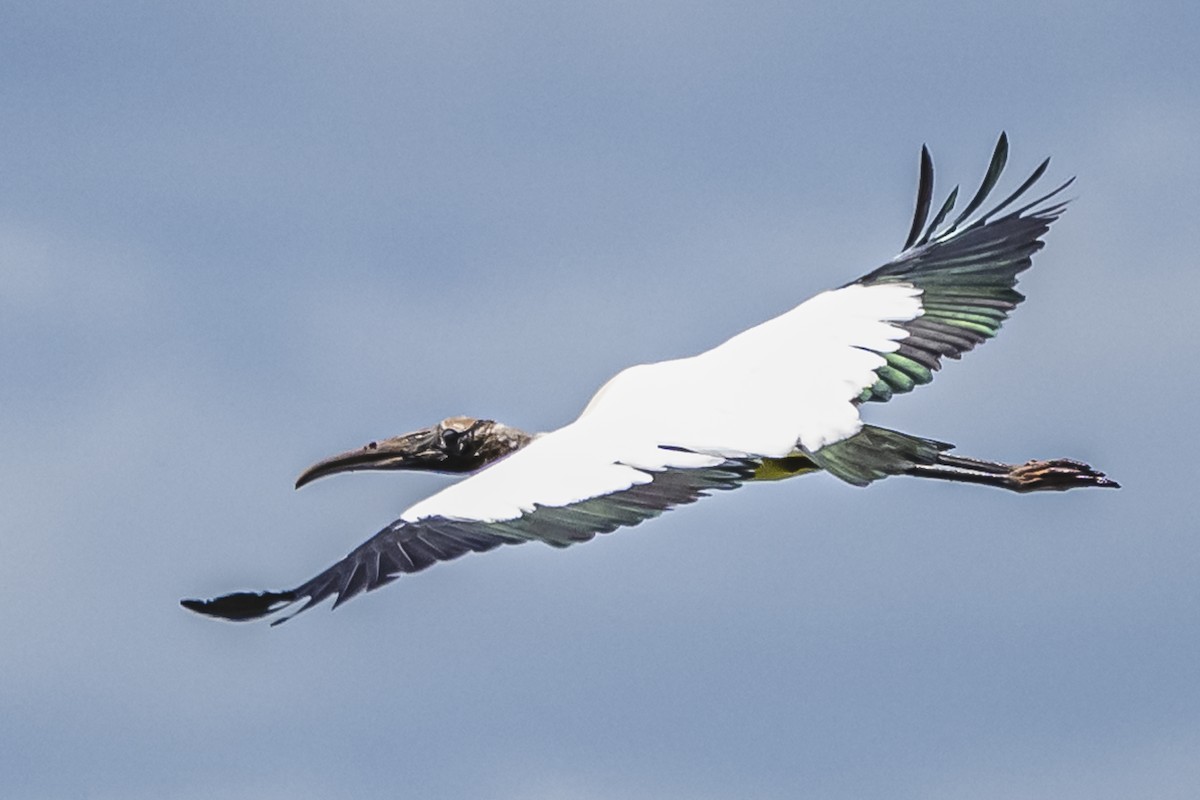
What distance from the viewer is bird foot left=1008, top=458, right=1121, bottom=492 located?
15281 millimetres

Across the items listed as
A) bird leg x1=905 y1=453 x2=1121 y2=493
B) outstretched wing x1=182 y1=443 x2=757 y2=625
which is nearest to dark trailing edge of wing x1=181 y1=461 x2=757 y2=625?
outstretched wing x1=182 y1=443 x2=757 y2=625

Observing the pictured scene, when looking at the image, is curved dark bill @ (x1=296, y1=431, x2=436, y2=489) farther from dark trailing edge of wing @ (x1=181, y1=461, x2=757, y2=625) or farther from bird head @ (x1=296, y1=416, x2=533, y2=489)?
dark trailing edge of wing @ (x1=181, y1=461, x2=757, y2=625)

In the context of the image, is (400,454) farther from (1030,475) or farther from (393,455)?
Answer: (1030,475)

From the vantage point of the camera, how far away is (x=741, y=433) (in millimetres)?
13781

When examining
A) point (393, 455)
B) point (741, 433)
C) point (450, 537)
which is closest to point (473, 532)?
point (450, 537)

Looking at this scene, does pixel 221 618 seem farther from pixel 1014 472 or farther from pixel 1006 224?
pixel 1006 224

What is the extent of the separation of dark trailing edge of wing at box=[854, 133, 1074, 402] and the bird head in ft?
7.81

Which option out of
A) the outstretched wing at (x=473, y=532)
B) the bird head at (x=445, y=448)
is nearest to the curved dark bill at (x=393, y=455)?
the bird head at (x=445, y=448)

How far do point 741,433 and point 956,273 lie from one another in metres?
2.80

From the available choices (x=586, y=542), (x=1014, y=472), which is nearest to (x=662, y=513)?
(x=586, y=542)

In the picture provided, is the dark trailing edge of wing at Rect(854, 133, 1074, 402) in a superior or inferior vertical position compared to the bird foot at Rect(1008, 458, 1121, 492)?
superior

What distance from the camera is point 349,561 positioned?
1287 cm

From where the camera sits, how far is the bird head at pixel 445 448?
16.1m

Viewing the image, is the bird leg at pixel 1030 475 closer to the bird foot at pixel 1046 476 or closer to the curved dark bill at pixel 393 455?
the bird foot at pixel 1046 476
